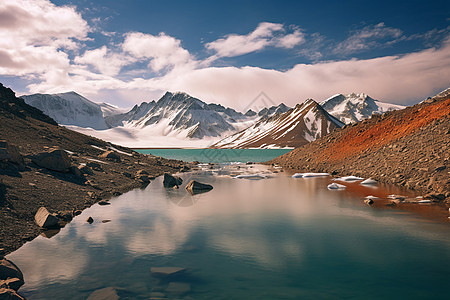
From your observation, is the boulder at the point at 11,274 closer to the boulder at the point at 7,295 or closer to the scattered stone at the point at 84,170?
the boulder at the point at 7,295

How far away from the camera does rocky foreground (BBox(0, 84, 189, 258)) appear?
62.1ft

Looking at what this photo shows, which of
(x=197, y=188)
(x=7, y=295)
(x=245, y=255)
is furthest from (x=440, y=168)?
(x=7, y=295)

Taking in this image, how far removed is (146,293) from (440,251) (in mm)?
15913

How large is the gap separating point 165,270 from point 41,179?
2058cm

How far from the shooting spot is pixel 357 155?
55.5m

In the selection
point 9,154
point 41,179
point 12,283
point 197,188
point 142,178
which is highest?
point 9,154

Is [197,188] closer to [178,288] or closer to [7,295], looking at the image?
[178,288]

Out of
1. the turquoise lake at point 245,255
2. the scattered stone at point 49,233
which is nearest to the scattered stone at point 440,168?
the turquoise lake at point 245,255

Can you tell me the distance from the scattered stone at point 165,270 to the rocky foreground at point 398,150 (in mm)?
27132

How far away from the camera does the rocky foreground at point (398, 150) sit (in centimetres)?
3456

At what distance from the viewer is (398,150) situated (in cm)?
4444

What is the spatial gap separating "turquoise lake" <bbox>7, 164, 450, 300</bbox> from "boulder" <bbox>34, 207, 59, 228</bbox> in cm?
86

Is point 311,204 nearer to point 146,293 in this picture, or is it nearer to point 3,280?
point 146,293

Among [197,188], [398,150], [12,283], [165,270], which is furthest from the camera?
[398,150]
